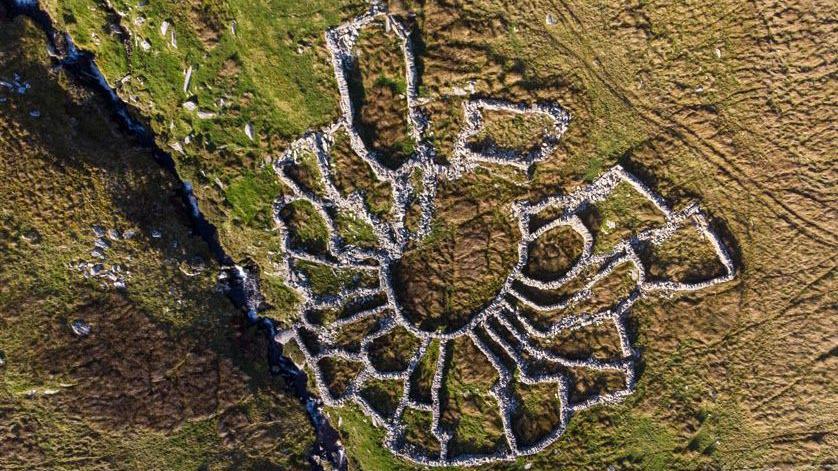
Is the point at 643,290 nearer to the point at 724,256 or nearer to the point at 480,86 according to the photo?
the point at 724,256

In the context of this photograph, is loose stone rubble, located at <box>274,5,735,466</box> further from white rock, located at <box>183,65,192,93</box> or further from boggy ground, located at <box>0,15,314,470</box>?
white rock, located at <box>183,65,192,93</box>

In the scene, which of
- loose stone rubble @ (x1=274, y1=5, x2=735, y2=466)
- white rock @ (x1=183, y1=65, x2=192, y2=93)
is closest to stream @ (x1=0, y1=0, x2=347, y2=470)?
loose stone rubble @ (x1=274, y1=5, x2=735, y2=466)

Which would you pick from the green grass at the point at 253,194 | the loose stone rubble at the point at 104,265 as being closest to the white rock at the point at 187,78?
the green grass at the point at 253,194

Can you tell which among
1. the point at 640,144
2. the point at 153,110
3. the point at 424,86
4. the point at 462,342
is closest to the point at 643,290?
the point at 640,144

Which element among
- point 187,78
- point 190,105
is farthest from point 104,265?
point 187,78

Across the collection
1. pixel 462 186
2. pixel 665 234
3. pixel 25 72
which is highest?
pixel 25 72

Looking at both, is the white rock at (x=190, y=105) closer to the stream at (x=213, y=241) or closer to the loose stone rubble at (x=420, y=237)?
the stream at (x=213, y=241)

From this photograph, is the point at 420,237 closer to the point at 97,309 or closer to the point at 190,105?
the point at 190,105
